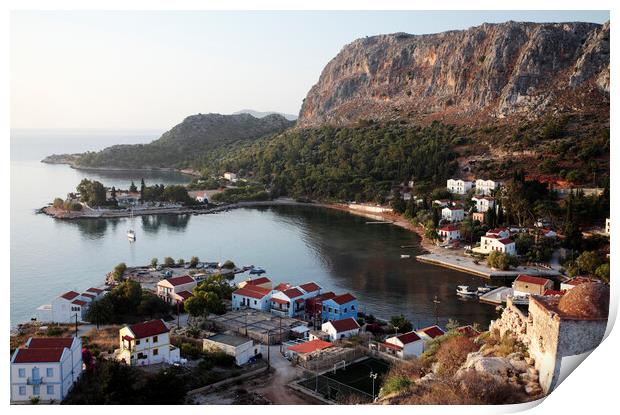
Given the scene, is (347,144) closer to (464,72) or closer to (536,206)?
(464,72)

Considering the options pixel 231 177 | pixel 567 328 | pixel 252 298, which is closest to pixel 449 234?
pixel 252 298

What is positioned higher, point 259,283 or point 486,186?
point 486,186

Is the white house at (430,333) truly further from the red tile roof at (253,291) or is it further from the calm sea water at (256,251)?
the red tile roof at (253,291)

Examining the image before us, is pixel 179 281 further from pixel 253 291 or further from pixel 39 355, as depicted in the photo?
pixel 39 355

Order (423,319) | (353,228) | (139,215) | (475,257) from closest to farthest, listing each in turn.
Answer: (423,319), (475,257), (353,228), (139,215)

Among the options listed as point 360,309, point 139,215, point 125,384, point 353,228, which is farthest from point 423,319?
point 139,215

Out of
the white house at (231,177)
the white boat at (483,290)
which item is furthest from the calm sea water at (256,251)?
the white house at (231,177)
